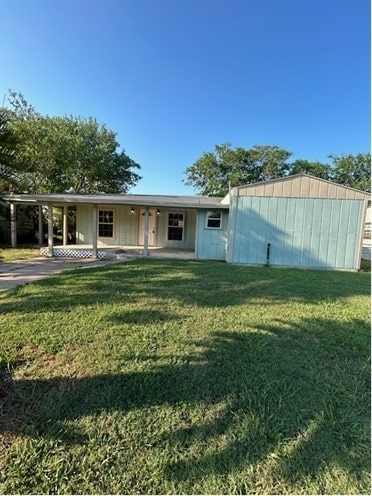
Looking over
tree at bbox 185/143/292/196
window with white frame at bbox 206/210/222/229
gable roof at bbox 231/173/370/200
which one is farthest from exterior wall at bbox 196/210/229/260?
tree at bbox 185/143/292/196

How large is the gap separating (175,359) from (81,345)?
1163mm

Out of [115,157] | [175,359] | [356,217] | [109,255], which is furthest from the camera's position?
[115,157]

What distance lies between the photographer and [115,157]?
68.8ft

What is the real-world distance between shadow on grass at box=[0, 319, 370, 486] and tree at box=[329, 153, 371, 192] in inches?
1266

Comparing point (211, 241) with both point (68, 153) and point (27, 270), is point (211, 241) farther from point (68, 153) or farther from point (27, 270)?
point (68, 153)

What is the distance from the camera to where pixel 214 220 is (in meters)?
10.3

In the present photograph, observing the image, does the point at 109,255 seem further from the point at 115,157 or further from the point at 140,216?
the point at 115,157

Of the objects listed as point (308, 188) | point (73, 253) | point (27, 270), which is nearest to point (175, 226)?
point (73, 253)

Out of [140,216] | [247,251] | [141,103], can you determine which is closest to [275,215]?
[247,251]

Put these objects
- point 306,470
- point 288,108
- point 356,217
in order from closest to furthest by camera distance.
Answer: point 306,470, point 356,217, point 288,108

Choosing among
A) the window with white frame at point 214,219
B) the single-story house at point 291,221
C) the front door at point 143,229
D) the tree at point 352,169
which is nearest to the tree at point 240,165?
the tree at point 352,169

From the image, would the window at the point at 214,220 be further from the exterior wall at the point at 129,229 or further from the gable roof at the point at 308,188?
the exterior wall at the point at 129,229

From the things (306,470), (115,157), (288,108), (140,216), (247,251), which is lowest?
(306,470)

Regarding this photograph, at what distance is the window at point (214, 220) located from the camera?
404 inches
